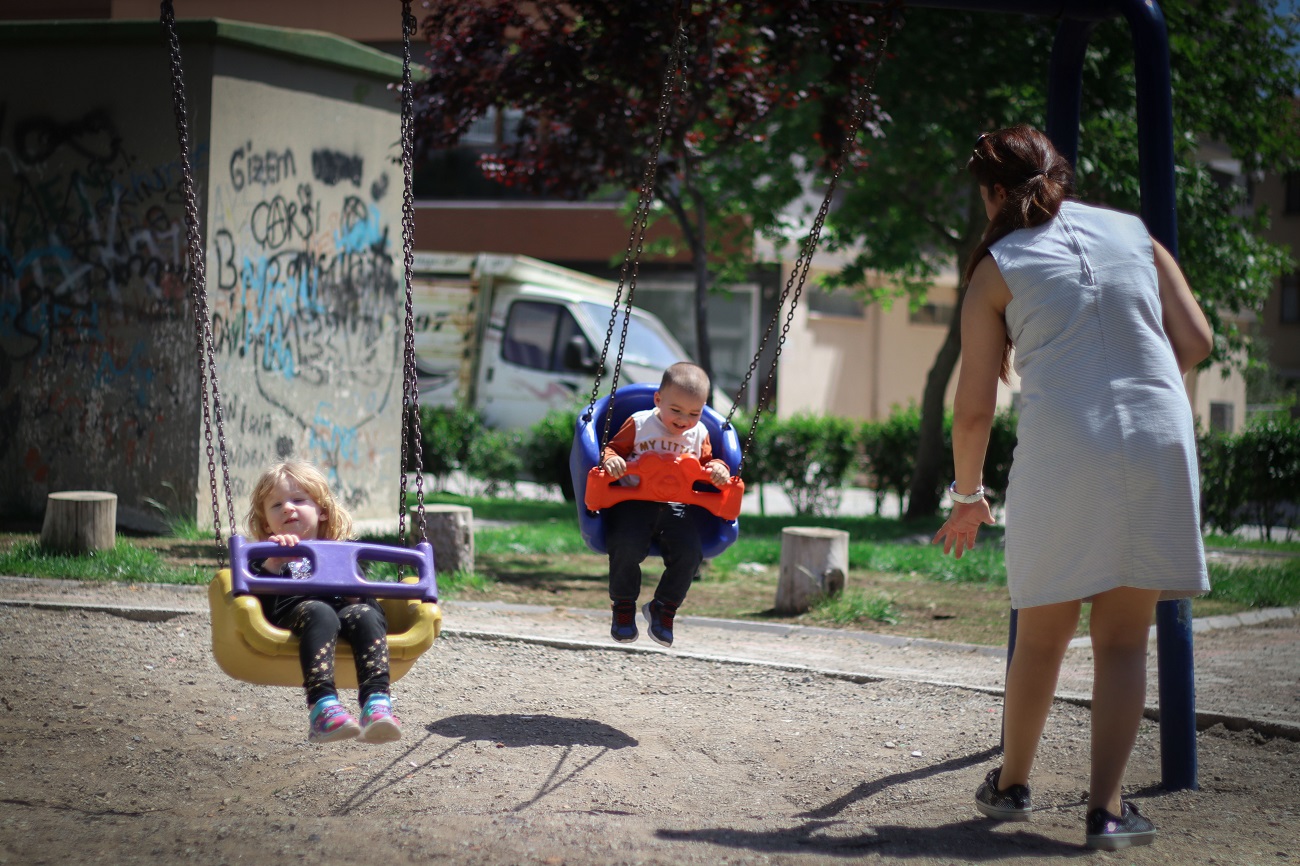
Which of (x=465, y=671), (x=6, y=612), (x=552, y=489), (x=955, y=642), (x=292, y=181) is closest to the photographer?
(x=465, y=671)

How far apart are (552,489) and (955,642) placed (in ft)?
26.2

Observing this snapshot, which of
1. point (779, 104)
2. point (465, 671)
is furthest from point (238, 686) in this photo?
point (779, 104)

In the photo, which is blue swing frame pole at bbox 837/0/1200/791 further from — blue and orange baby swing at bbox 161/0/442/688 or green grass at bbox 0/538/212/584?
green grass at bbox 0/538/212/584

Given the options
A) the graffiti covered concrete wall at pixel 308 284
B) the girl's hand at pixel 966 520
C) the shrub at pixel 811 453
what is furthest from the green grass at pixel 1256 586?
the graffiti covered concrete wall at pixel 308 284

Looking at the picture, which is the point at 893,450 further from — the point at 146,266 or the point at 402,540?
the point at 402,540

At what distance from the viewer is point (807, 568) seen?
754 cm

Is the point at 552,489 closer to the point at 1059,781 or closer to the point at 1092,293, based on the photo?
the point at 1059,781

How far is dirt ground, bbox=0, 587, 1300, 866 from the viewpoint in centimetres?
342

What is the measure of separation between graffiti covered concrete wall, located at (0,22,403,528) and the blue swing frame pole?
617 centimetres

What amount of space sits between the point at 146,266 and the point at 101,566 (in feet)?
8.94

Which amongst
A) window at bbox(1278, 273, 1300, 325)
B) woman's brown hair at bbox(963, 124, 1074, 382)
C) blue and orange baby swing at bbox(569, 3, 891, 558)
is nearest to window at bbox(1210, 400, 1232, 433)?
window at bbox(1278, 273, 1300, 325)

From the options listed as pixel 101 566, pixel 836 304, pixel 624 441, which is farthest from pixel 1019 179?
pixel 836 304

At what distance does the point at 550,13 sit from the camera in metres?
9.08

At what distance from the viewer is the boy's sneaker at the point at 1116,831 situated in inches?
134
